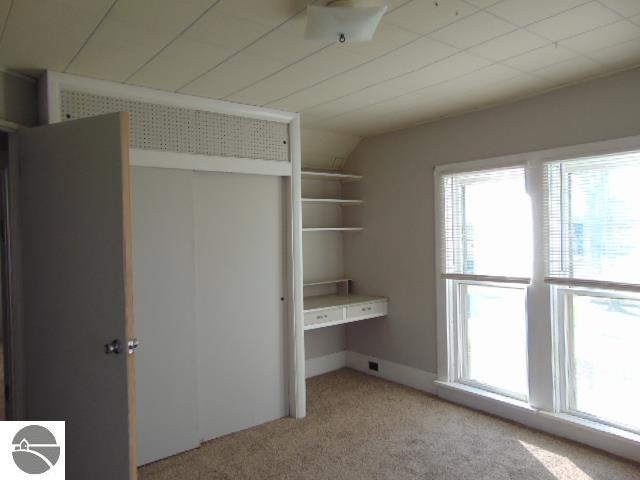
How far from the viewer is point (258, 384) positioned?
137 inches

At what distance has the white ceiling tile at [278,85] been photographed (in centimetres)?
269

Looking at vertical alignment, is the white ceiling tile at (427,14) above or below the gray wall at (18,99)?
above

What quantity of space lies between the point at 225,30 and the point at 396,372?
11.0 ft

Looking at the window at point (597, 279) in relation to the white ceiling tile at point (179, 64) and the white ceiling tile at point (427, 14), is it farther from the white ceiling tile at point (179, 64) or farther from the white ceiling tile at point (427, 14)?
the white ceiling tile at point (179, 64)

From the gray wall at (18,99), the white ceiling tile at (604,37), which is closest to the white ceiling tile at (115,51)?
the gray wall at (18,99)

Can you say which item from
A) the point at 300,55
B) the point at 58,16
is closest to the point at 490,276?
the point at 300,55

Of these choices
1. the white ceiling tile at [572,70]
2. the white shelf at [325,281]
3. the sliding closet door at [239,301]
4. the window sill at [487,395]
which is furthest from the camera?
the white shelf at [325,281]

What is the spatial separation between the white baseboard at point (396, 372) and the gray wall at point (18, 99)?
3.45m

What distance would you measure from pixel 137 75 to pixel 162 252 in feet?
3.54

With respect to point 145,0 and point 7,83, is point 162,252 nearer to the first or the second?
point 7,83

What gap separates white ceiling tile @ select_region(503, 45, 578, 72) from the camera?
8.01ft

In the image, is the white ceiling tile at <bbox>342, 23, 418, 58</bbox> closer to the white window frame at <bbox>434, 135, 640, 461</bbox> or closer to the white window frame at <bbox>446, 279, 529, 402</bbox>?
the white window frame at <bbox>434, 135, 640, 461</bbox>

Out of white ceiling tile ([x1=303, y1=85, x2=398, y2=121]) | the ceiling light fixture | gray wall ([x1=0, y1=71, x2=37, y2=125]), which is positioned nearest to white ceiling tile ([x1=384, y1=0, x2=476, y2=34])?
the ceiling light fixture

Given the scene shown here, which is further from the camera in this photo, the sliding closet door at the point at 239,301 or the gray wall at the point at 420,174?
the sliding closet door at the point at 239,301
